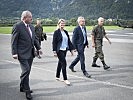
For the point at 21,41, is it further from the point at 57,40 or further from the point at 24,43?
the point at 57,40

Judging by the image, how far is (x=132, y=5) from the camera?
168 meters

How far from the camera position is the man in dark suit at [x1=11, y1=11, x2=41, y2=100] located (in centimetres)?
684

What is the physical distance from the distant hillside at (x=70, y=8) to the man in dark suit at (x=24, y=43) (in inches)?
5827

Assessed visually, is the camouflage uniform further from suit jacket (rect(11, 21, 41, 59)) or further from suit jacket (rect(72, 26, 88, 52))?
suit jacket (rect(11, 21, 41, 59))

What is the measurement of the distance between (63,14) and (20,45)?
175587 mm

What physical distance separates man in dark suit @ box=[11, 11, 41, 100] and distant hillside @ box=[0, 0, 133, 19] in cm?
14802

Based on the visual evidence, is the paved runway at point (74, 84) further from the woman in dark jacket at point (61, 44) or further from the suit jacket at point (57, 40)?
the suit jacket at point (57, 40)

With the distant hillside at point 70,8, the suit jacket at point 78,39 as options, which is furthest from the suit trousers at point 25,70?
the distant hillside at point 70,8

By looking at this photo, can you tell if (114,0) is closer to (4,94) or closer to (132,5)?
(132,5)

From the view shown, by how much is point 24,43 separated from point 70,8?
17793cm

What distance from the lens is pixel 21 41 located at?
6.95 metres

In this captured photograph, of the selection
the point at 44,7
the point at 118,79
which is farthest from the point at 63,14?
the point at 118,79

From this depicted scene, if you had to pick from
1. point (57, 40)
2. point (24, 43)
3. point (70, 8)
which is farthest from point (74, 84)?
point (70, 8)

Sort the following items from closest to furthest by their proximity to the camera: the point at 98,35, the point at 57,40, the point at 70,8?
the point at 57,40, the point at 98,35, the point at 70,8
